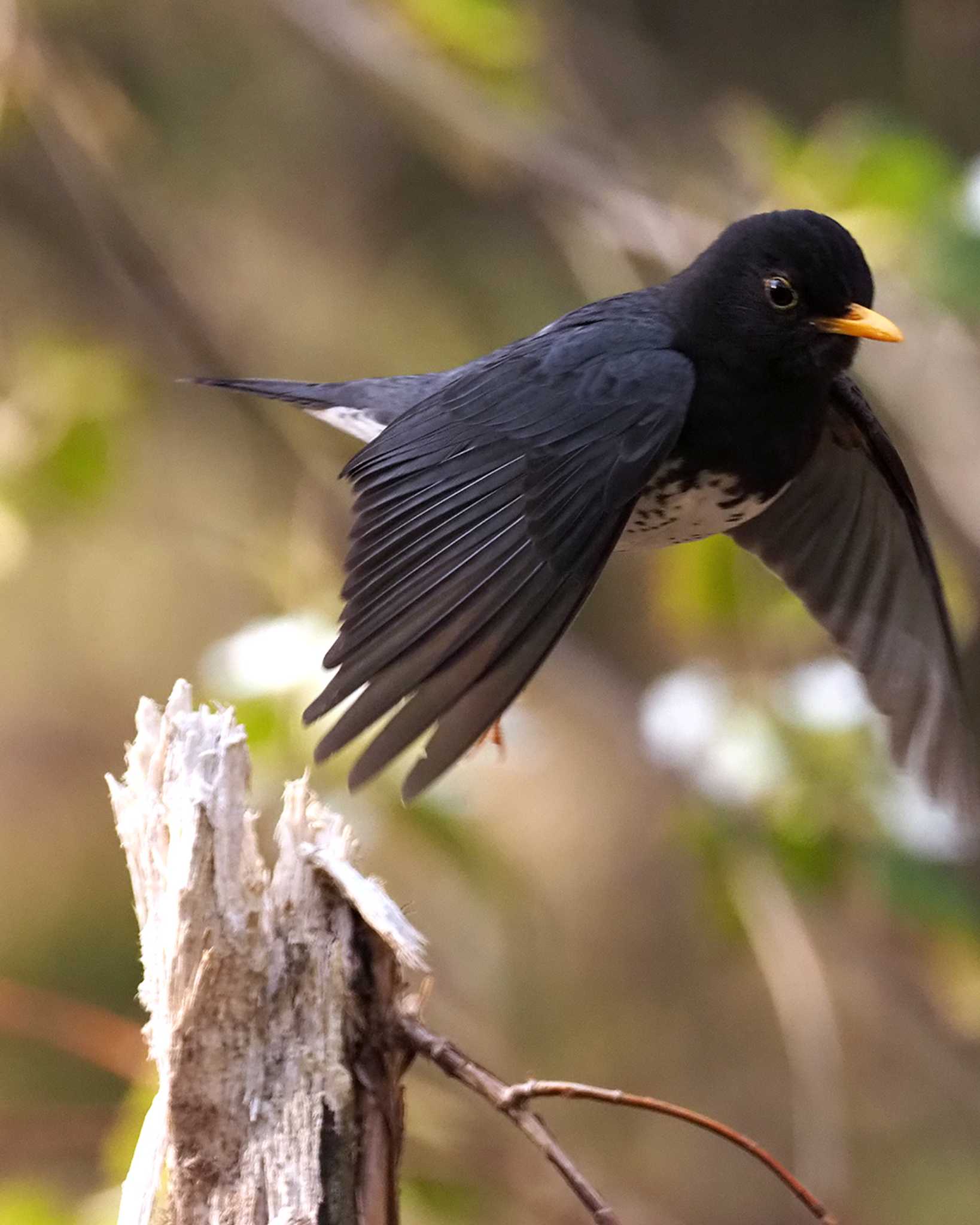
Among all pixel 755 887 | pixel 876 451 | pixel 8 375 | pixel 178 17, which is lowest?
pixel 755 887

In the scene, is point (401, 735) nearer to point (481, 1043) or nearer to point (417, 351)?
point (481, 1043)

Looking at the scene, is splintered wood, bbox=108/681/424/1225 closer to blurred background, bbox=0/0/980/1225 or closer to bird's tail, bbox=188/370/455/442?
blurred background, bbox=0/0/980/1225

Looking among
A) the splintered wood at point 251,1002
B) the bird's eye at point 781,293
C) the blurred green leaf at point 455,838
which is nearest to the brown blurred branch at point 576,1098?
the splintered wood at point 251,1002

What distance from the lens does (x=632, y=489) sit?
1839 millimetres

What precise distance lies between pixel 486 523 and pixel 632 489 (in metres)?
0.19

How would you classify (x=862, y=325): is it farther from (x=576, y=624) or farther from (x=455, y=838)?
(x=576, y=624)

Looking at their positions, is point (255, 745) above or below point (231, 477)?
below

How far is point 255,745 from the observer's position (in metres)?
2.32

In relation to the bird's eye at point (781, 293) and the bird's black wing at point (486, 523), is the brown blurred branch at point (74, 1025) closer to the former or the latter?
the bird's black wing at point (486, 523)

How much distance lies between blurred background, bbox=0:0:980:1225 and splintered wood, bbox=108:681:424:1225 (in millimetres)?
704

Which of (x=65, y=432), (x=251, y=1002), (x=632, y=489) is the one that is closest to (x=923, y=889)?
(x=632, y=489)

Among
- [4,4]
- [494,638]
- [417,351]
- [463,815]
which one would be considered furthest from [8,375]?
[494,638]

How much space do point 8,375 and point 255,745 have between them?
2005 millimetres

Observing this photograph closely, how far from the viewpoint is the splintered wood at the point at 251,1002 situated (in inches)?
53.6
